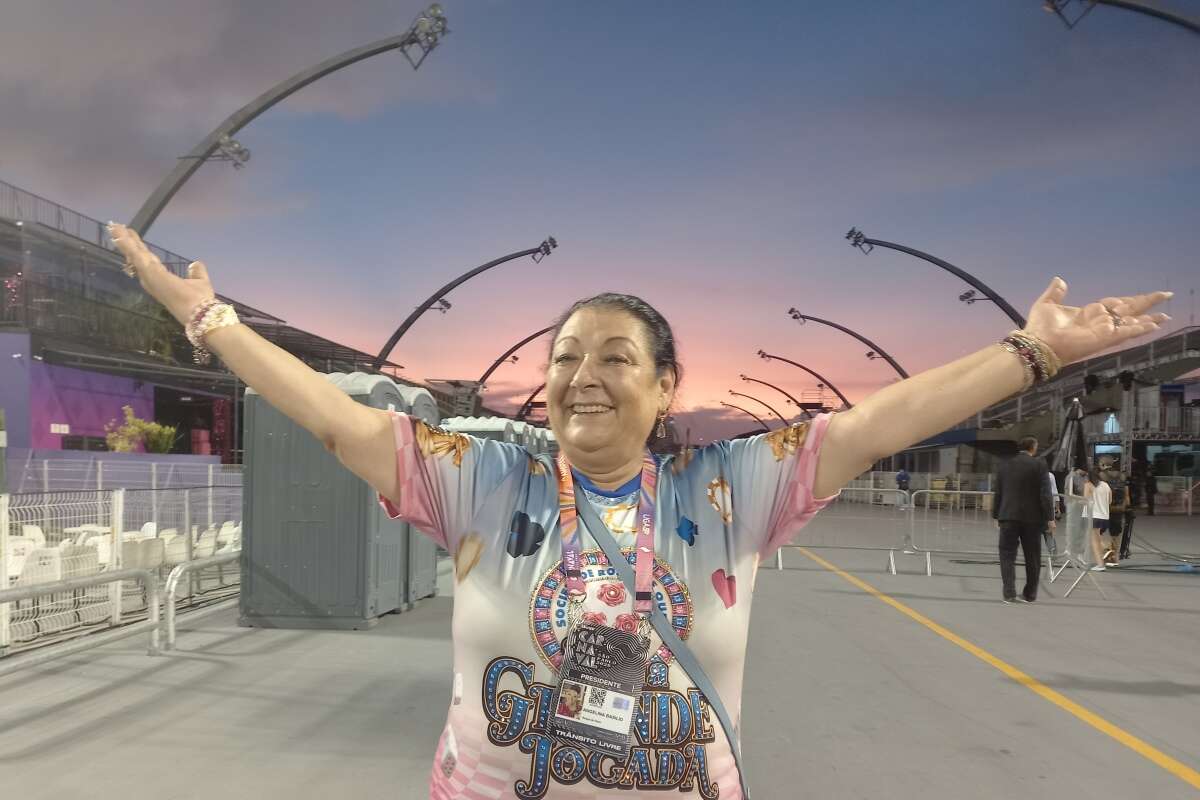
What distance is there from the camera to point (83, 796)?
4113mm

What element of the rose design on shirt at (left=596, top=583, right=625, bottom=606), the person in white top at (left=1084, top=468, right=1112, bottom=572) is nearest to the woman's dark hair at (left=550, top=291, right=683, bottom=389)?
the rose design on shirt at (left=596, top=583, right=625, bottom=606)

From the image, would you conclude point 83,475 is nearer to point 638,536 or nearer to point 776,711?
point 776,711

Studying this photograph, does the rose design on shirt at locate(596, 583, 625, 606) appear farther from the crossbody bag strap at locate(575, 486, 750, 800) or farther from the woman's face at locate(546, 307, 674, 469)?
the woman's face at locate(546, 307, 674, 469)

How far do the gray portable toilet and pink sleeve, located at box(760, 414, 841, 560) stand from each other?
6780 mm

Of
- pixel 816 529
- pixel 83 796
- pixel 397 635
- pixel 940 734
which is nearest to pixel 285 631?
pixel 397 635

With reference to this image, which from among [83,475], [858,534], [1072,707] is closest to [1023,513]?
[1072,707]

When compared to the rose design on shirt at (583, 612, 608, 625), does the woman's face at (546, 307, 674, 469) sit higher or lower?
higher

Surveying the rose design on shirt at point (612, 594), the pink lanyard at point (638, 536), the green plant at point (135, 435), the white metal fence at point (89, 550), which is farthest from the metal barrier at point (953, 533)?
the green plant at point (135, 435)

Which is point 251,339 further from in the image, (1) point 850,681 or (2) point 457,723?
(1) point 850,681

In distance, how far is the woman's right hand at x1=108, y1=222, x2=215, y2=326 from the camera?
177cm

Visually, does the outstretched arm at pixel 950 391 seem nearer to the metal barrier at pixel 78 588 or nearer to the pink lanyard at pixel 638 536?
the pink lanyard at pixel 638 536

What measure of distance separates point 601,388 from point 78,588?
6385 mm

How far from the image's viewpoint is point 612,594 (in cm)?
164

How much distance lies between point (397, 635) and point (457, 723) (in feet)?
21.7
